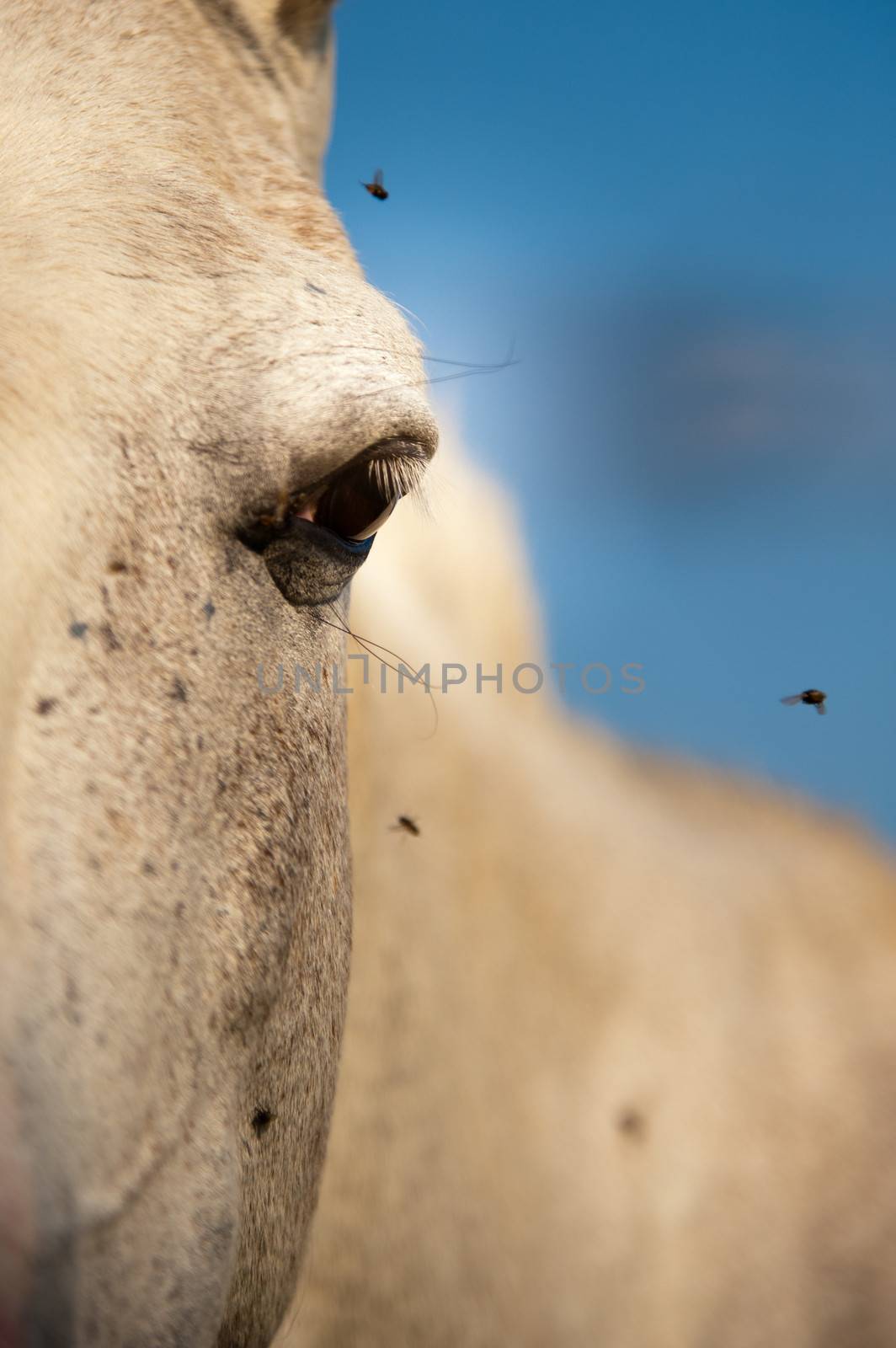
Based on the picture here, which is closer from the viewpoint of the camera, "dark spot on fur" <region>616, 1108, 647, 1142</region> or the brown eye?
the brown eye

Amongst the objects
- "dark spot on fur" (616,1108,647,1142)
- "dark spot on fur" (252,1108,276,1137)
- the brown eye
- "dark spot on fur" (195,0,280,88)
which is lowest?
"dark spot on fur" (252,1108,276,1137)

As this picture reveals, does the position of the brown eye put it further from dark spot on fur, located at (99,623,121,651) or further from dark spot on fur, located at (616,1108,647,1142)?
dark spot on fur, located at (616,1108,647,1142)

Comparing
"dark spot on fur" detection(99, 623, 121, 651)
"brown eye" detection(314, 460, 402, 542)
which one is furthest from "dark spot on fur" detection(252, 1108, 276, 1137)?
"brown eye" detection(314, 460, 402, 542)

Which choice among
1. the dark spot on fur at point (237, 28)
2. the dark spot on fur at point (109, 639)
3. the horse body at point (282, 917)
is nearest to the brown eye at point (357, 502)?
the horse body at point (282, 917)

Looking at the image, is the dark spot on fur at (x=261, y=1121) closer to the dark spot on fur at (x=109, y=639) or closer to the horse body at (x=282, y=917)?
the horse body at (x=282, y=917)

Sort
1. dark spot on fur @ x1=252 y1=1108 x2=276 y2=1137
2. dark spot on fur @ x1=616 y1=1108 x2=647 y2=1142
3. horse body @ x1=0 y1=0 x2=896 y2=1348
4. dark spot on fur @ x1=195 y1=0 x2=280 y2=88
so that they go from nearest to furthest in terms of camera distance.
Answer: horse body @ x1=0 y1=0 x2=896 y2=1348, dark spot on fur @ x1=252 y1=1108 x2=276 y2=1137, dark spot on fur @ x1=195 y1=0 x2=280 y2=88, dark spot on fur @ x1=616 y1=1108 x2=647 y2=1142

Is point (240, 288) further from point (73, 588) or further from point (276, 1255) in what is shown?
point (276, 1255)

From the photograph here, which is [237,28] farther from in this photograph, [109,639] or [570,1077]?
[570,1077]
